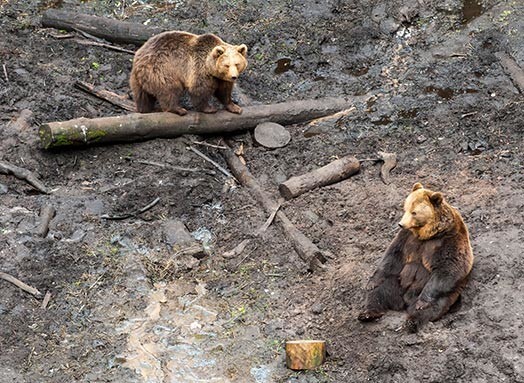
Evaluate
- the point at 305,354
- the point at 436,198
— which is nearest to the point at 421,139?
the point at 436,198

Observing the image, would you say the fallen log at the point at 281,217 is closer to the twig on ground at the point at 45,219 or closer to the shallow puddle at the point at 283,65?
the shallow puddle at the point at 283,65

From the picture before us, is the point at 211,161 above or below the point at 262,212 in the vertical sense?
below

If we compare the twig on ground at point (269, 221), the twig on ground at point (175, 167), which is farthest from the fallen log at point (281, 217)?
the twig on ground at point (175, 167)

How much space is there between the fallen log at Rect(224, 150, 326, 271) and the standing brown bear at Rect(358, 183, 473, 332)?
1.26m

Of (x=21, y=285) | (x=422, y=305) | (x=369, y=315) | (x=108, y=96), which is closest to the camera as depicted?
(x=422, y=305)

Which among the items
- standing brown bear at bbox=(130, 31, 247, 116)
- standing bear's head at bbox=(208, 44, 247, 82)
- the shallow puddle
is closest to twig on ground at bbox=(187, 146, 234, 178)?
standing brown bear at bbox=(130, 31, 247, 116)

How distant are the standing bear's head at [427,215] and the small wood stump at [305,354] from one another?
157cm

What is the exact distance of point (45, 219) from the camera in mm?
10406

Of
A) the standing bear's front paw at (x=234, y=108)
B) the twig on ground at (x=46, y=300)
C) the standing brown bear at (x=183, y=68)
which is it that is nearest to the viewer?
the twig on ground at (x=46, y=300)

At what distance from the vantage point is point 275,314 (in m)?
9.33

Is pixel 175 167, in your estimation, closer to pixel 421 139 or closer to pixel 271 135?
pixel 271 135

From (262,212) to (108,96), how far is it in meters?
3.68

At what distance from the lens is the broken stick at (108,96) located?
12.9m

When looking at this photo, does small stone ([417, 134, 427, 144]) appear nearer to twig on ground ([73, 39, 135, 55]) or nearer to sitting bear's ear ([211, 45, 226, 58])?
sitting bear's ear ([211, 45, 226, 58])
